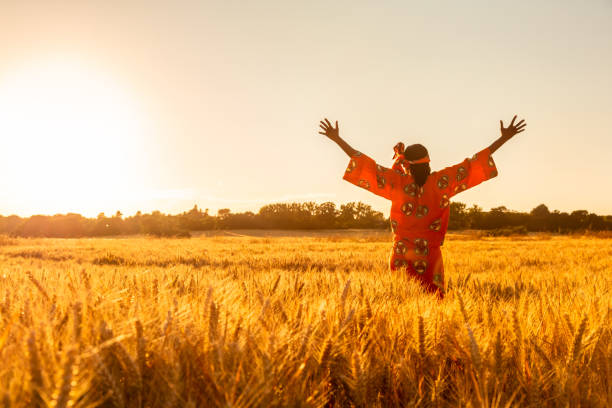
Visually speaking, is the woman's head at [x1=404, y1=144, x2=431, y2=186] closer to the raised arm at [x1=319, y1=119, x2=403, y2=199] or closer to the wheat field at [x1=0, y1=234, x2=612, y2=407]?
the raised arm at [x1=319, y1=119, x2=403, y2=199]

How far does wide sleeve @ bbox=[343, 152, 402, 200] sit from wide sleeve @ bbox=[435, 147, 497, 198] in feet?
1.62

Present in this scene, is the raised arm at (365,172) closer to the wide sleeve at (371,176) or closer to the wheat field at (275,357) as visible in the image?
the wide sleeve at (371,176)

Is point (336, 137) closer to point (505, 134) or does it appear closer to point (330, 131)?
point (330, 131)

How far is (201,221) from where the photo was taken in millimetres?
36625

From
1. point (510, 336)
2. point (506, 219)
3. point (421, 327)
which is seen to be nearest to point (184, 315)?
point (421, 327)

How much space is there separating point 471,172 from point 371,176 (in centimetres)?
107

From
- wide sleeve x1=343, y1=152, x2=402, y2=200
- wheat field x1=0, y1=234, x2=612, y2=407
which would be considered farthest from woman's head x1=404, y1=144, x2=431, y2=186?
wheat field x1=0, y1=234, x2=612, y2=407

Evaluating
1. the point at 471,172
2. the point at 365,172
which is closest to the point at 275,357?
the point at 365,172

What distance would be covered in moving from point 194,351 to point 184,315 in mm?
155

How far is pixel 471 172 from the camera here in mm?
4324

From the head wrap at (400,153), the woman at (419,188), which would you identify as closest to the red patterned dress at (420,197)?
the woman at (419,188)

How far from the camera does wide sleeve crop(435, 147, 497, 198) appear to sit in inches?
169

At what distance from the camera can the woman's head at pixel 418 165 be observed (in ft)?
13.6

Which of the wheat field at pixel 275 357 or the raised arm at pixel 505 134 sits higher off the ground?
the raised arm at pixel 505 134
